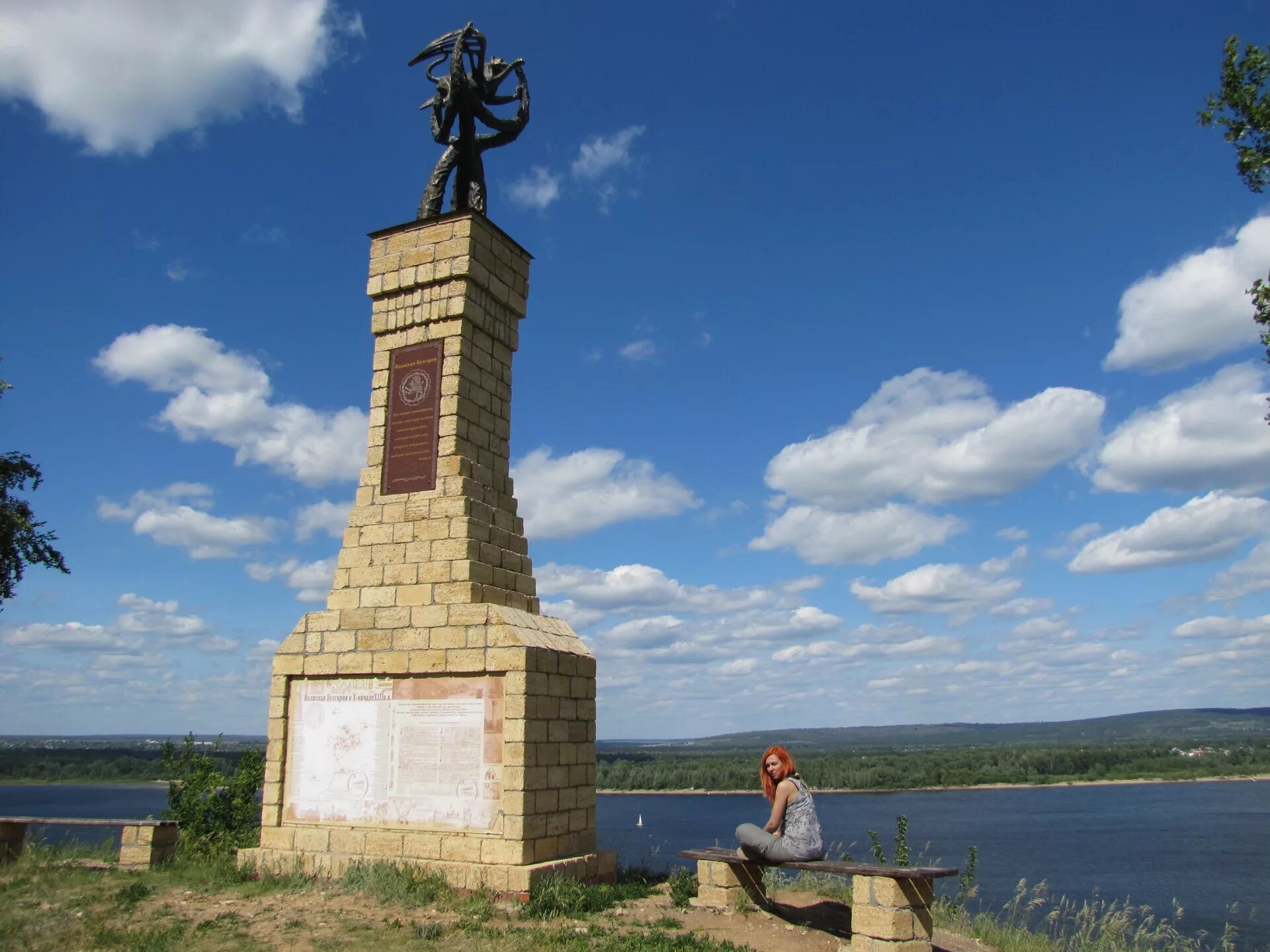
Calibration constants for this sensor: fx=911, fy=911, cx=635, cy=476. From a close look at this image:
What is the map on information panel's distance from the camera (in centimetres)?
812

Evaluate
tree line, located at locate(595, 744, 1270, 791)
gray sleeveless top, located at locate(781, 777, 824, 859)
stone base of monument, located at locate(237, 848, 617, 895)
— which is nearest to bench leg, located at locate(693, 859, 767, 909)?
gray sleeveless top, located at locate(781, 777, 824, 859)

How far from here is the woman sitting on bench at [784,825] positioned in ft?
23.5

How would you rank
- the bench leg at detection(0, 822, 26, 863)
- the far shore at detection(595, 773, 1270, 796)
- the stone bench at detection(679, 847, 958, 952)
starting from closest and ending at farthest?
the stone bench at detection(679, 847, 958, 952)
the bench leg at detection(0, 822, 26, 863)
the far shore at detection(595, 773, 1270, 796)

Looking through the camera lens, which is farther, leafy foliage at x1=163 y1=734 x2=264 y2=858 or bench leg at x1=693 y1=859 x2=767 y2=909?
leafy foliage at x1=163 y1=734 x2=264 y2=858

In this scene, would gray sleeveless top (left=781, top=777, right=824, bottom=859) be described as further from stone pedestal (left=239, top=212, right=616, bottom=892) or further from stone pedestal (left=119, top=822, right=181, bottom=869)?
stone pedestal (left=119, top=822, right=181, bottom=869)

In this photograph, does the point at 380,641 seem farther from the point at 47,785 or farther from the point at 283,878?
the point at 47,785

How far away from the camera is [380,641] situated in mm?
8797

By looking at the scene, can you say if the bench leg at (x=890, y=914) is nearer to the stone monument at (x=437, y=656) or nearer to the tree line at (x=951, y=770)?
the stone monument at (x=437, y=656)

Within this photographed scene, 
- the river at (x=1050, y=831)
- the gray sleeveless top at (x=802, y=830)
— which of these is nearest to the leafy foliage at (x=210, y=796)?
the river at (x=1050, y=831)

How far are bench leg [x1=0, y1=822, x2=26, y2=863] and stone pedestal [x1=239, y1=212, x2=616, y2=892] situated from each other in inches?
109

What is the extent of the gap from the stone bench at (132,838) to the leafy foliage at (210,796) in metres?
1.05

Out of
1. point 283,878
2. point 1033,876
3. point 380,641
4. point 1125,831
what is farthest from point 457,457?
point 1125,831

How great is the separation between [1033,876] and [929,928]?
96.9 ft

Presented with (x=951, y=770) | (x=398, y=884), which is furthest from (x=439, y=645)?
(x=951, y=770)
